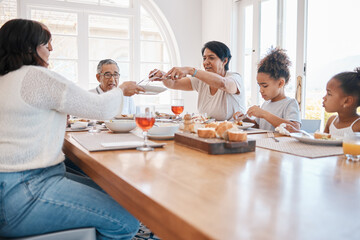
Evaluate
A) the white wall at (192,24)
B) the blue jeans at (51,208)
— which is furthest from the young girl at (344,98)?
the white wall at (192,24)

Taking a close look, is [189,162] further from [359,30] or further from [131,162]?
[359,30]

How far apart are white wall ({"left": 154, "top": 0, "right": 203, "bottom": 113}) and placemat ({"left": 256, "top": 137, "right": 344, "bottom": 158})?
3743 millimetres

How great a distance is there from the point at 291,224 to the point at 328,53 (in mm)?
3286

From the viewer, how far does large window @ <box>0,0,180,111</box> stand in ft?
14.2

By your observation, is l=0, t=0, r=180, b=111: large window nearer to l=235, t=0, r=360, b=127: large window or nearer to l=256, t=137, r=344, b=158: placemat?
l=235, t=0, r=360, b=127: large window

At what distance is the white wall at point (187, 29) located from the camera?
491 centimetres

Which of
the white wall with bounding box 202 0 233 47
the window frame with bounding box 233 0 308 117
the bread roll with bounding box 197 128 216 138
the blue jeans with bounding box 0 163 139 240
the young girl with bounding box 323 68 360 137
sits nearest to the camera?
the blue jeans with bounding box 0 163 139 240

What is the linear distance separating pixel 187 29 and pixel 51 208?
4.46 metres

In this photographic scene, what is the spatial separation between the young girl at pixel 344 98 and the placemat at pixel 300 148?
62 cm

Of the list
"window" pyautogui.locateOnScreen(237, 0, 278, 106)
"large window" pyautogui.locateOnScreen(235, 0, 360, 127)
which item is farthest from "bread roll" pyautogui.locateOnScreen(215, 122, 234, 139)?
"window" pyautogui.locateOnScreen(237, 0, 278, 106)

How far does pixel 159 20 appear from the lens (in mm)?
4988

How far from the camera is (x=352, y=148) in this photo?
1.01 metres

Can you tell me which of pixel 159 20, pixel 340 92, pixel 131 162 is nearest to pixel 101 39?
pixel 159 20

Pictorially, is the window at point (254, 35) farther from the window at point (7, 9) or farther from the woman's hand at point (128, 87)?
the window at point (7, 9)
